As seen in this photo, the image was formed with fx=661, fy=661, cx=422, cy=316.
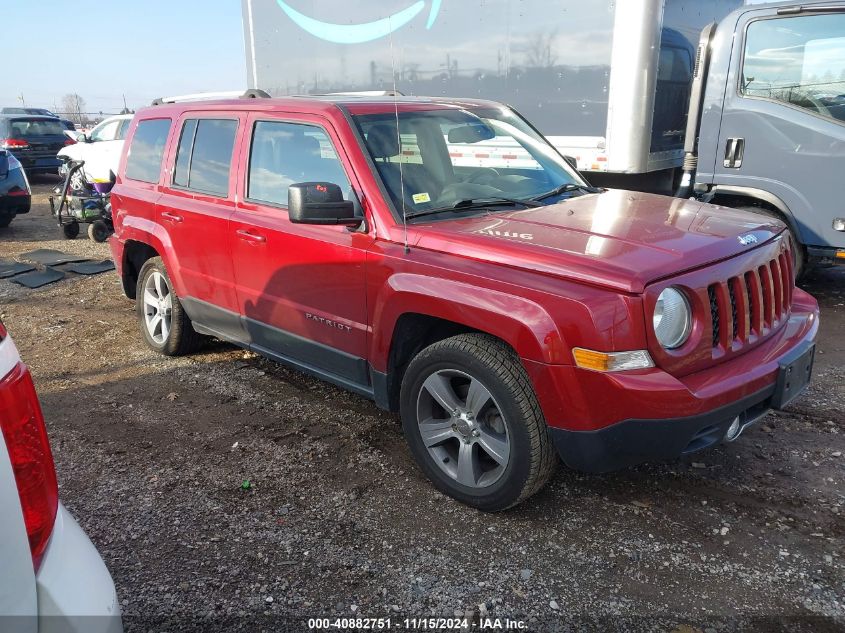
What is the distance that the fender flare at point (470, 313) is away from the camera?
102 inches

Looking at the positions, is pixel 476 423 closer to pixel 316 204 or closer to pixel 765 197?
pixel 316 204

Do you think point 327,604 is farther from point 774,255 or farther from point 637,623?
point 774,255

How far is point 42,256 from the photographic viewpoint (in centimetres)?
A: 895

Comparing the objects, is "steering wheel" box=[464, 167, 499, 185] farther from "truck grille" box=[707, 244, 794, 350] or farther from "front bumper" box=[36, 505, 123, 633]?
"front bumper" box=[36, 505, 123, 633]

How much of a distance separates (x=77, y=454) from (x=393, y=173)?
7.79 ft

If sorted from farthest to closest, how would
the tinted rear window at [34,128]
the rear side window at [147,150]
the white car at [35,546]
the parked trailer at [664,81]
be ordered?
the tinted rear window at [34,128] < the parked trailer at [664,81] < the rear side window at [147,150] < the white car at [35,546]

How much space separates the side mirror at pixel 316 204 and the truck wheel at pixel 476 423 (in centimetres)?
79

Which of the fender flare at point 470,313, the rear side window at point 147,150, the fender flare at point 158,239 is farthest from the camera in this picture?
the rear side window at point 147,150

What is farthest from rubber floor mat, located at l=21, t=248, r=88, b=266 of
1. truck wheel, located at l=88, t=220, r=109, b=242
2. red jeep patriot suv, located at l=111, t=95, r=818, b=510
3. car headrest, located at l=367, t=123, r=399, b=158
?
car headrest, located at l=367, t=123, r=399, b=158

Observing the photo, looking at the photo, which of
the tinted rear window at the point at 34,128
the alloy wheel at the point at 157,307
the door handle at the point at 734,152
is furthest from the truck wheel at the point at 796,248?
the tinted rear window at the point at 34,128

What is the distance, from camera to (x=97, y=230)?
32.2 feet

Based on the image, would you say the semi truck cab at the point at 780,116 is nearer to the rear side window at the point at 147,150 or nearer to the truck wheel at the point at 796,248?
the truck wheel at the point at 796,248

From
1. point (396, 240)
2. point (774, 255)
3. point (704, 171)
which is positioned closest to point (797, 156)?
point (704, 171)

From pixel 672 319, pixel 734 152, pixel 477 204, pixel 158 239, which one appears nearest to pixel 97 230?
pixel 158 239
